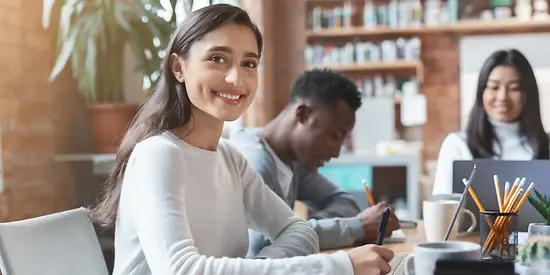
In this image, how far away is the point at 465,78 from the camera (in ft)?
18.1

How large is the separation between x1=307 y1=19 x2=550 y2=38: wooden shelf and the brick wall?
294 cm

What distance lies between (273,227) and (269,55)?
4.38 m

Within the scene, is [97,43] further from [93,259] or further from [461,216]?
[461,216]

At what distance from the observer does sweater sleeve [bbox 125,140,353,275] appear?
0.99 meters

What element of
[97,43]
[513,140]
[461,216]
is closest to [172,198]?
[461,216]

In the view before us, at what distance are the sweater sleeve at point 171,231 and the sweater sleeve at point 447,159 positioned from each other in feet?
3.39

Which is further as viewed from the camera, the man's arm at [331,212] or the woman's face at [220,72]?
the man's arm at [331,212]

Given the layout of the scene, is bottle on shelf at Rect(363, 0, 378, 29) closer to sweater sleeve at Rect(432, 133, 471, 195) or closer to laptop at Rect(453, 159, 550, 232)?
sweater sleeve at Rect(432, 133, 471, 195)

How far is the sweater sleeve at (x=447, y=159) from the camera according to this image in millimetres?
1976

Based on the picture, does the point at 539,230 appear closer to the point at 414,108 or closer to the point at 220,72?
the point at 220,72

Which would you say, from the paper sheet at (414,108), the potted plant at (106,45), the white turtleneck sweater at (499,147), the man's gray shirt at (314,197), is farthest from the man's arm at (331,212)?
the paper sheet at (414,108)

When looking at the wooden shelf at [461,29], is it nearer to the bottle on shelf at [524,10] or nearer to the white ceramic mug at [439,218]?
the bottle on shelf at [524,10]

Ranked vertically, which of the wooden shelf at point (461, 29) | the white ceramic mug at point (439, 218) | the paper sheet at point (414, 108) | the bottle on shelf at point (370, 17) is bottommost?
the paper sheet at point (414, 108)

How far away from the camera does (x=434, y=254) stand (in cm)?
87
